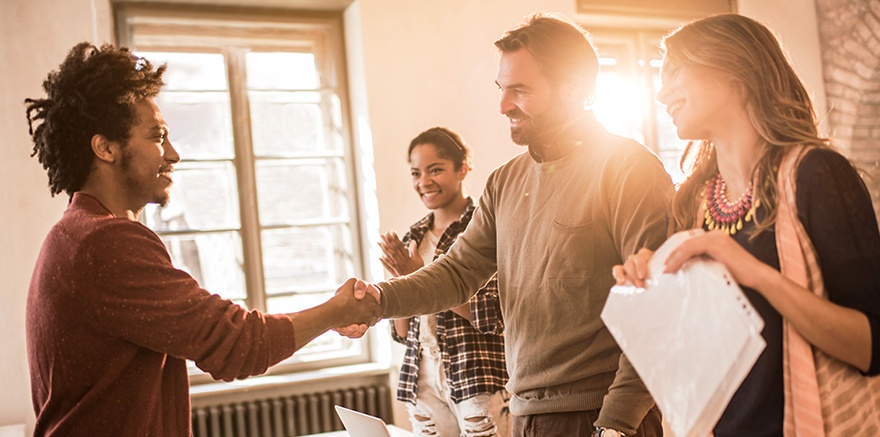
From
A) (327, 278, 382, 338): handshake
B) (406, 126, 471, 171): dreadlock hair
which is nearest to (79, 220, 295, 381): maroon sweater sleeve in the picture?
(327, 278, 382, 338): handshake

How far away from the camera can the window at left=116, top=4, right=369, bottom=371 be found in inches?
165

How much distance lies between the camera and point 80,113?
5.69 feet

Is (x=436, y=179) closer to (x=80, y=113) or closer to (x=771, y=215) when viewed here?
(x=80, y=113)

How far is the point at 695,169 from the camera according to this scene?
5.01ft

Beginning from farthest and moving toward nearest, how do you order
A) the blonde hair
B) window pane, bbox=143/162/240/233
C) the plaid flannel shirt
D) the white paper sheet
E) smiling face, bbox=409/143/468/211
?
1. window pane, bbox=143/162/240/233
2. smiling face, bbox=409/143/468/211
3. the plaid flannel shirt
4. the blonde hair
5. the white paper sheet

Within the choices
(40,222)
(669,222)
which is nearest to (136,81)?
(669,222)

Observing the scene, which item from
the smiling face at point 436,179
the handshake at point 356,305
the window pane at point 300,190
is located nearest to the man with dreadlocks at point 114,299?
the handshake at point 356,305

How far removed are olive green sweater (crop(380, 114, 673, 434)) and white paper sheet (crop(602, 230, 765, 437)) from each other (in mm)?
340

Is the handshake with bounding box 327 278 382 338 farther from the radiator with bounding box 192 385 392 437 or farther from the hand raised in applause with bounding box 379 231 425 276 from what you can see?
the radiator with bounding box 192 385 392 437

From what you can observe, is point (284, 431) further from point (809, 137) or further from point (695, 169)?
point (809, 137)

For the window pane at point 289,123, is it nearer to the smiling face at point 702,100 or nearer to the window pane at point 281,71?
the window pane at point 281,71

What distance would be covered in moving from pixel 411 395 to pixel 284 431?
1330 mm

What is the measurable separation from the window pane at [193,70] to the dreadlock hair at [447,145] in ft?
5.03

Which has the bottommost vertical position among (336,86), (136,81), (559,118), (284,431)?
(284,431)
